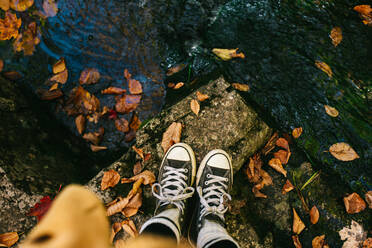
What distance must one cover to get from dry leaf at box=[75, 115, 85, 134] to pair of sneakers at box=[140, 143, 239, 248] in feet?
3.91

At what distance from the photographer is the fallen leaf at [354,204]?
196 cm

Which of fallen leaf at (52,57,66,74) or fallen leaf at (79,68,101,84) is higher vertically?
fallen leaf at (52,57,66,74)

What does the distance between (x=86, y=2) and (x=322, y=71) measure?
3.05m

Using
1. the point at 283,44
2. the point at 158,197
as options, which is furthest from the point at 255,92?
the point at 158,197

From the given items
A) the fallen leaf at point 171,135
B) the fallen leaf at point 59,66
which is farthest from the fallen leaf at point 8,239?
the fallen leaf at point 59,66

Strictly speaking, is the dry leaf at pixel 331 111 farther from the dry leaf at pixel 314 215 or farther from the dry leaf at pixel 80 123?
the dry leaf at pixel 80 123

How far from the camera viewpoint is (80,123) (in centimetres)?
249

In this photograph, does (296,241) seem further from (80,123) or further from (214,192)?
(80,123)

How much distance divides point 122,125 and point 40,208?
116 centimetres

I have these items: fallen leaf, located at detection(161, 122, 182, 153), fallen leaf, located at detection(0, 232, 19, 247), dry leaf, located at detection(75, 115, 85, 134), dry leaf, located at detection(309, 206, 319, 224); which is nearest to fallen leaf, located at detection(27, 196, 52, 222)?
fallen leaf, located at detection(0, 232, 19, 247)

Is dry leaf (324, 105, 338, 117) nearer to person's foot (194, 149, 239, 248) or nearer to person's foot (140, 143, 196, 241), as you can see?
person's foot (194, 149, 239, 248)

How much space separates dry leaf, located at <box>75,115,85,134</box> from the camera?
2.49 m

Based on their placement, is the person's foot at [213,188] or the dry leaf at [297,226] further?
the dry leaf at [297,226]

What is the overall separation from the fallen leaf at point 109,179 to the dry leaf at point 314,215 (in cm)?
195
